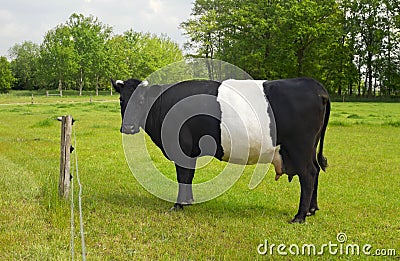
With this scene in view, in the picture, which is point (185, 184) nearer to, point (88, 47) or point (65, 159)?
point (65, 159)

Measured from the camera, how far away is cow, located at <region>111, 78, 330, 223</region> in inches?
228

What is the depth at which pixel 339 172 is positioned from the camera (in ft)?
29.4

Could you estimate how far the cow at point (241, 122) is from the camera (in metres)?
5.79

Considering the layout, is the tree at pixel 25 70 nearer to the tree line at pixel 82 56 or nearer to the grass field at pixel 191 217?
the tree line at pixel 82 56

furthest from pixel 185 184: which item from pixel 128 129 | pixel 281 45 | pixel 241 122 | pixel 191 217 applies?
pixel 281 45

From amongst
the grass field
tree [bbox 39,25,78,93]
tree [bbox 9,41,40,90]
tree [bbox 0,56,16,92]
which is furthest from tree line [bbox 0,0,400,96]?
the grass field

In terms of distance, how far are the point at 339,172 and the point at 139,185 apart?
423 cm

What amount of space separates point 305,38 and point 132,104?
125 feet

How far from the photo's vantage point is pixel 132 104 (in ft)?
21.4

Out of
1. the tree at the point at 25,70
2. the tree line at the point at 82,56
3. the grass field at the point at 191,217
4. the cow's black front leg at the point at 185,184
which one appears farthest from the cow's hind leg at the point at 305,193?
the tree at the point at 25,70

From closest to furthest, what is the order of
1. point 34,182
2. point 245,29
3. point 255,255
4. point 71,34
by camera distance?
point 255,255
point 34,182
point 245,29
point 71,34

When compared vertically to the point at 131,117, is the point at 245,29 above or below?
above

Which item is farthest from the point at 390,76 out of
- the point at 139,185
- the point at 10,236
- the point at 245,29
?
the point at 10,236

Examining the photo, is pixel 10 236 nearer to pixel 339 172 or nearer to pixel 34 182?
pixel 34 182
